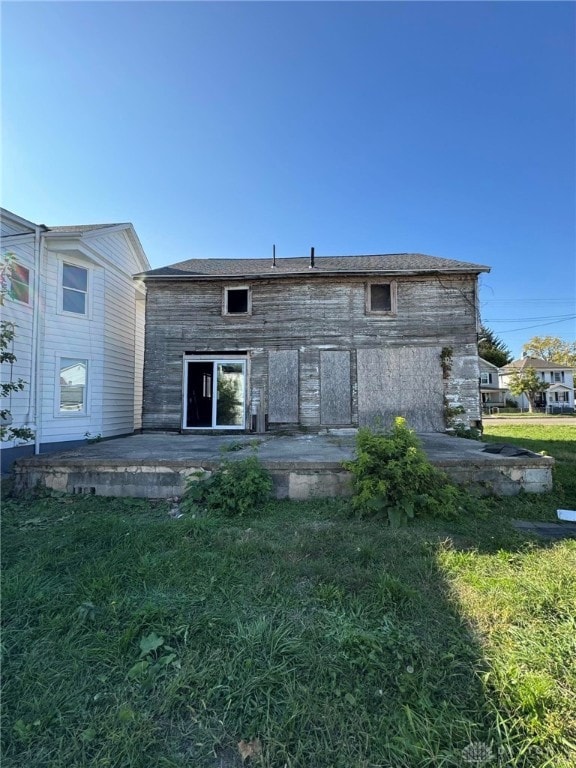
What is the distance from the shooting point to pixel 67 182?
8.78 m

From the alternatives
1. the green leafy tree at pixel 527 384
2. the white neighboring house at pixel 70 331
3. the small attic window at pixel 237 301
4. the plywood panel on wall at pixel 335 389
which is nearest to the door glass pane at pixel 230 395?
the small attic window at pixel 237 301

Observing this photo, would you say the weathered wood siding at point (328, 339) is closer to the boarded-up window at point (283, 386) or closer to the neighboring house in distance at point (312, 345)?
the neighboring house in distance at point (312, 345)

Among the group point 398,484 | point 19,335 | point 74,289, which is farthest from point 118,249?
point 398,484

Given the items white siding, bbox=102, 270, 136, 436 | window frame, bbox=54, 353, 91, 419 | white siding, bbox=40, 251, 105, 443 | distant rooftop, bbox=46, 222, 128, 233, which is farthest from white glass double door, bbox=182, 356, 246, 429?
distant rooftop, bbox=46, 222, 128, 233

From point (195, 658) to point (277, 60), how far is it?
452 inches

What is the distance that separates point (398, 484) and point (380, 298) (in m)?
7.21

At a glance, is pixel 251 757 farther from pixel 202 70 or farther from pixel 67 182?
pixel 67 182

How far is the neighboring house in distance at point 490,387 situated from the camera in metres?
35.6

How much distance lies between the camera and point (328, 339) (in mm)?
9836

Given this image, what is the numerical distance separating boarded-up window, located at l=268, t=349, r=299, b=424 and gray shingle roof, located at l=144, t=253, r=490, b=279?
2.47 metres

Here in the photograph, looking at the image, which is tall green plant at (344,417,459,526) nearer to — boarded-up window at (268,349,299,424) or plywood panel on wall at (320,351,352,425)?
plywood panel on wall at (320,351,352,425)

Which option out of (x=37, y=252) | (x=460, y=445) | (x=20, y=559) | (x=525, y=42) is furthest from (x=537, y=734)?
(x=525, y=42)

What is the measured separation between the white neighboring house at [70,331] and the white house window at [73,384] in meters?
0.02

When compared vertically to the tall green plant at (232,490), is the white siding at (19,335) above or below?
above
